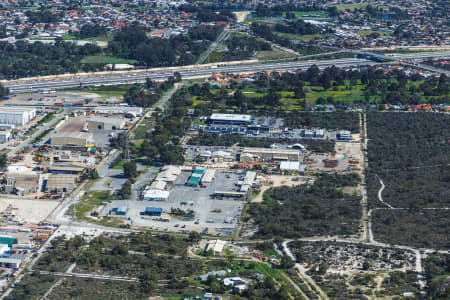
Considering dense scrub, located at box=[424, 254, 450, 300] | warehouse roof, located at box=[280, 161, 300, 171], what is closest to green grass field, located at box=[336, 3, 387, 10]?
warehouse roof, located at box=[280, 161, 300, 171]

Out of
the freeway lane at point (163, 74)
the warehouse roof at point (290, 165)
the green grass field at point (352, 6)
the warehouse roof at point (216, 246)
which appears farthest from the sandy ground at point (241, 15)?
the warehouse roof at point (216, 246)

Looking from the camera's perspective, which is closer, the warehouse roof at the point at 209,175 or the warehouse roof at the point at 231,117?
the warehouse roof at the point at 209,175

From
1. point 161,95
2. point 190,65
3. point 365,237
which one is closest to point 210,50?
point 190,65

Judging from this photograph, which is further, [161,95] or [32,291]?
[161,95]

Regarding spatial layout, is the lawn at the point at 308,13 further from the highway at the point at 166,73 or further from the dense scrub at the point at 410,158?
the dense scrub at the point at 410,158

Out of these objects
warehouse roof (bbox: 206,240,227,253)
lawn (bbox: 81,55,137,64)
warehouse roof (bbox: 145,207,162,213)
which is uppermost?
warehouse roof (bbox: 206,240,227,253)

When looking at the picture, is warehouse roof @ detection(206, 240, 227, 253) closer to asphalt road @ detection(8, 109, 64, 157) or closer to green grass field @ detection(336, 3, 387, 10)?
asphalt road @ detection(8, 109, 64, 157)

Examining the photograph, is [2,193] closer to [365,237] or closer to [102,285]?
[102,285]
